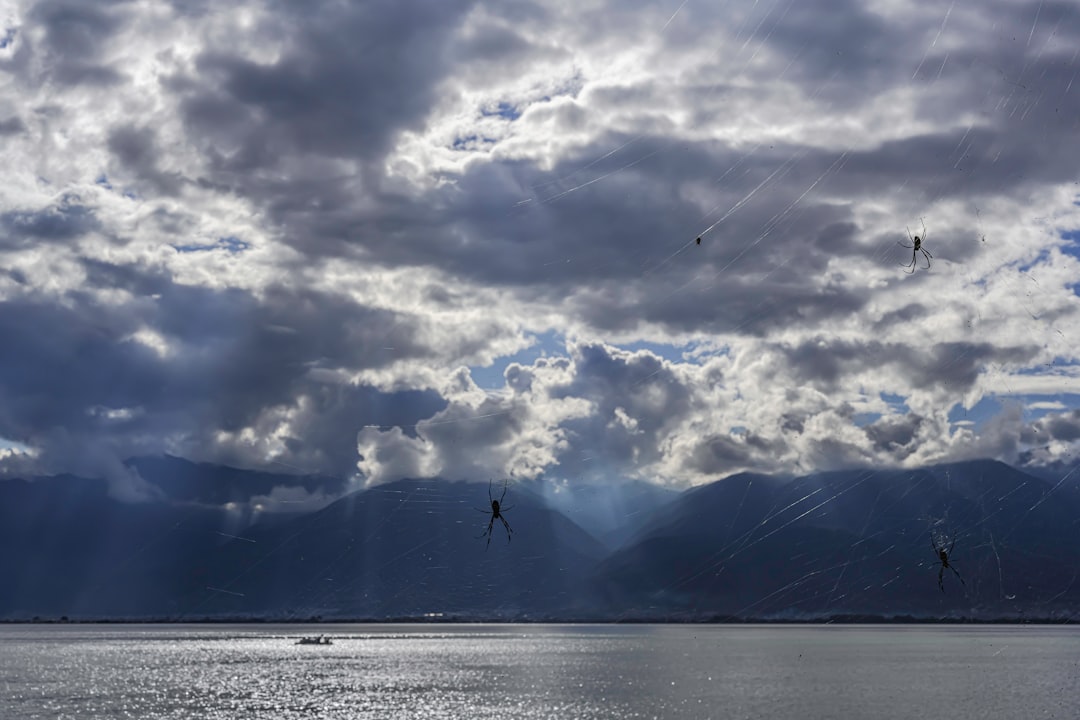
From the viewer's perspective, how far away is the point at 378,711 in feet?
561

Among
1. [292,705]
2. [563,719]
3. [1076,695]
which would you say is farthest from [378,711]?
[1076,695]

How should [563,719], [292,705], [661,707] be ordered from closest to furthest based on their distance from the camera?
[563,719] → [661,707] → [292,705]

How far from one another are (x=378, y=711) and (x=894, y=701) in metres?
80.4

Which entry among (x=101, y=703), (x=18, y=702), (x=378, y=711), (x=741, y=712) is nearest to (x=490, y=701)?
(x=378, y=711)

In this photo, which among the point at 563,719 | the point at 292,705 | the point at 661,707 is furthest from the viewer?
the point at 292,705

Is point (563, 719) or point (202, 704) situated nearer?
point (563, 719)

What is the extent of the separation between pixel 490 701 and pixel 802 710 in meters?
52.3

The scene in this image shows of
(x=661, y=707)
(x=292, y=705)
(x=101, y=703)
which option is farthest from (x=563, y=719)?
(x=101, y=703)

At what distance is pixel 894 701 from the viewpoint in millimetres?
175000

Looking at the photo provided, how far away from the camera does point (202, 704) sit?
183500 mm

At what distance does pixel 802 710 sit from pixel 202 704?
96.2 metres

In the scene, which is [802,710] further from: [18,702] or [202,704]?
[18,702]

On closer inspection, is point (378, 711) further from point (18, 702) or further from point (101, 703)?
point (18, 702)

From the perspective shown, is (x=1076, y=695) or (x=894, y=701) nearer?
(x=894, y=701)
